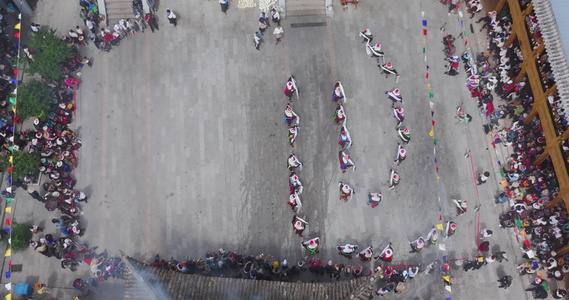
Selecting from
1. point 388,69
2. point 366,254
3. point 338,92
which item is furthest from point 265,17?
point 366,254

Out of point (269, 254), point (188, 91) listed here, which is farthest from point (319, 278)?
point (188, 91)

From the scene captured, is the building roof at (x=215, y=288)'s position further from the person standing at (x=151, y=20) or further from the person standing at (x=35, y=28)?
the person standing at (x=35, y=28)

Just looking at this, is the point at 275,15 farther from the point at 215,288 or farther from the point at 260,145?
the point at 215,288

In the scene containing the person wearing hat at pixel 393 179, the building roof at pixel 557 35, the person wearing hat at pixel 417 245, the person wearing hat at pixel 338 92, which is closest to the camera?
the building roof at pixel 557 35

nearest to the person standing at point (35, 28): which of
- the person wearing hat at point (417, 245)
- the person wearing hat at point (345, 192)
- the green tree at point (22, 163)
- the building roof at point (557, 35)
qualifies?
the green tree at point (22, 163)

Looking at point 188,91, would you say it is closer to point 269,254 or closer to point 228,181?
point 228,181

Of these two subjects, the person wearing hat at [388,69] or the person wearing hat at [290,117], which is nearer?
the person wearing hat at [290,117]
